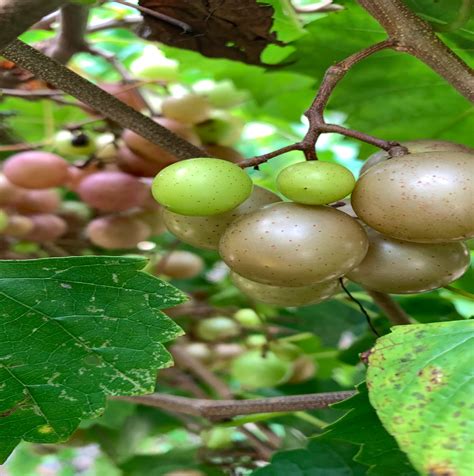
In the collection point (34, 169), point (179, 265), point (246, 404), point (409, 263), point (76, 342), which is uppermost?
point (409, 263)

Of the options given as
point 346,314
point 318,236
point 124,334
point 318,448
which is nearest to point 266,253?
point 318,236

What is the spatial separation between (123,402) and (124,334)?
26.6 inches

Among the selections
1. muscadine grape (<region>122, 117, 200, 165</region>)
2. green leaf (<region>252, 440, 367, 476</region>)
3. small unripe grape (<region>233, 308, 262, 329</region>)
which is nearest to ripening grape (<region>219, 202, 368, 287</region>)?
muscadine grape (<region>122, 117, 200, 165</region>)

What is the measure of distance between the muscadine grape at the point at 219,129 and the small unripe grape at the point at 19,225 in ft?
0.94

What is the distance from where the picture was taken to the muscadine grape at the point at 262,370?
47.9 inches

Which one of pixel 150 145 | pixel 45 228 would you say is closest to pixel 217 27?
pixel 150 145

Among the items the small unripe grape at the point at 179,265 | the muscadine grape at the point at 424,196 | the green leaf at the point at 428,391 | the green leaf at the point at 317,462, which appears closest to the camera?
the green leaf at the point at 428,391

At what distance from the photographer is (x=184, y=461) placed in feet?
4.31

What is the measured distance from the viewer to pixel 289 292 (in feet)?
2.14

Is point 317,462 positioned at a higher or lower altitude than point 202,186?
lower

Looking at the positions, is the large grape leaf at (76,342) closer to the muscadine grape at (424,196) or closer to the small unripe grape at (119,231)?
the muscadine grape at (424,196)

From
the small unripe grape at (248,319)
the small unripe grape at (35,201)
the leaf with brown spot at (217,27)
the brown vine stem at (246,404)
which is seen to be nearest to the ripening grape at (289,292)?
the brown vine stem at (246,404)

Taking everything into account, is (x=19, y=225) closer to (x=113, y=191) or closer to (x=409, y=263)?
(x=113, y=191)

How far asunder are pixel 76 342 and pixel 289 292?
182 millimetres
